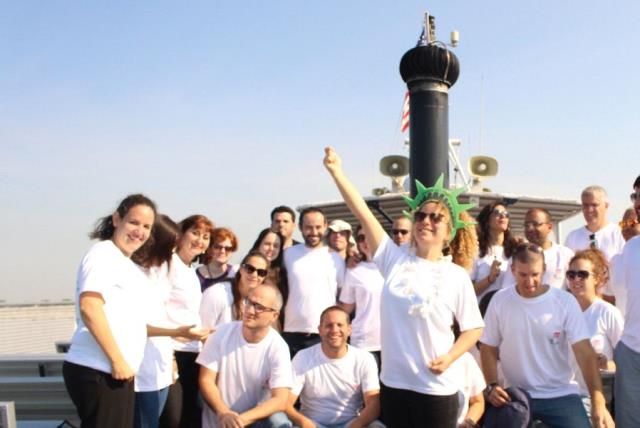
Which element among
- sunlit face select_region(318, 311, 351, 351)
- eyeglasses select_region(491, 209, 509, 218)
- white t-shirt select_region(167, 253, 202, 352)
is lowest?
sunlit face select_region(318, 311, 351, 351)

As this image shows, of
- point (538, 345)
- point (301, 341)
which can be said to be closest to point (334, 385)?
point (301, 341)

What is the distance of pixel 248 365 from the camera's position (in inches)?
149

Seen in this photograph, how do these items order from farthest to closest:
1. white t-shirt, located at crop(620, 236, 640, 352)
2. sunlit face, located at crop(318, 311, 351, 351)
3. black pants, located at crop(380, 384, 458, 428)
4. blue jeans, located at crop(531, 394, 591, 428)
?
sunlit face, located at crop(318, 311, 351, 351) < blue jeans, located at crop(531, 394, 591, 428) < white t-shirt, located at crop(620, 236, 640, 352) < black pants, located at crop(380, 384, 458, 428)

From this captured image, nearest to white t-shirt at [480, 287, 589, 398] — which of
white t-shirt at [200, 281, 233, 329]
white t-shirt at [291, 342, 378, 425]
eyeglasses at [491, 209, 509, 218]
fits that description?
white t-shirt at [291, 342, 378, 425]

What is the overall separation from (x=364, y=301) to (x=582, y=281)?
157 cm

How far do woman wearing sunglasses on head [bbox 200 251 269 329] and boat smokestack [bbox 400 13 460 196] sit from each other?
25.0 feet

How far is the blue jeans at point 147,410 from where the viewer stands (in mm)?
3312

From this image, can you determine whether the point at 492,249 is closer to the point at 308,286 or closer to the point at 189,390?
the point at 308,286

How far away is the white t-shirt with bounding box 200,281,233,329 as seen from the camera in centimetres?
431

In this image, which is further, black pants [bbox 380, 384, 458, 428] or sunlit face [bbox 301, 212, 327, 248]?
sunlit face [bbox 301, 212, 327, 248]

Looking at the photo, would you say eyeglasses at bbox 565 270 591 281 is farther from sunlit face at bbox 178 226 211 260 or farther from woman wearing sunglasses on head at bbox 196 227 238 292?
sunlit face at bbox 178 226 211 260

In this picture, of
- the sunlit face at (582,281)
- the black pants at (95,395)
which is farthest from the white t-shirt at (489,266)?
the black pants at (95,395)

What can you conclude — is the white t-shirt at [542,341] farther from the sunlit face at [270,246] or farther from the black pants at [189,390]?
the black pants at [189,390]

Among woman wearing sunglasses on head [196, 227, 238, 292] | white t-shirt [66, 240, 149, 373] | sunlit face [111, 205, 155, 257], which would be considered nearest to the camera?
white t-shirt [66, 240, 149, 373]
